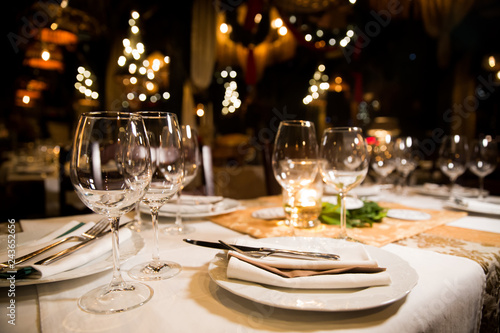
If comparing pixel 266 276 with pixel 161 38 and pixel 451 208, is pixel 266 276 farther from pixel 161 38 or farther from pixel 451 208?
pixel 161 38

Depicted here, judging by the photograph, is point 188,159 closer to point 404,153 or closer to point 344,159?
point 344,159

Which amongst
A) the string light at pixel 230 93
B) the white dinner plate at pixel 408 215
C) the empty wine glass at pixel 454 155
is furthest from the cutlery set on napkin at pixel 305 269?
the string light at pixel 230 93

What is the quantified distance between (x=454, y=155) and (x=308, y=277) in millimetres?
1273

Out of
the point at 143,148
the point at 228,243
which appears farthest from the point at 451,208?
the point at 143,148

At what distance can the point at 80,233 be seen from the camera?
74cm

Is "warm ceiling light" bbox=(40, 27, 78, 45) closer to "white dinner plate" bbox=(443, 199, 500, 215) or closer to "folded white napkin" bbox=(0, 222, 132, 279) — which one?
"folded white napkin" bbox=(0, 222, 132, 279)

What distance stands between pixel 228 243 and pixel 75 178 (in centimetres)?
30

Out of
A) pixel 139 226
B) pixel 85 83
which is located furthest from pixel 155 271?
pixel 85 83

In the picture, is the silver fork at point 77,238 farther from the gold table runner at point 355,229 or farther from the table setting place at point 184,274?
the gold table runner at point 355,229

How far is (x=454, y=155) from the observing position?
1.43 m

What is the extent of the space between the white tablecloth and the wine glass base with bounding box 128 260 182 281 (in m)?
0.02

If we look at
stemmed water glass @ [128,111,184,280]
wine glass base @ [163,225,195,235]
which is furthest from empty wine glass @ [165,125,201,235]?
stemmed water glass @ [128,111,184,280]

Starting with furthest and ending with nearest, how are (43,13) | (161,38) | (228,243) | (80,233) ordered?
(161,38) → (43,13) → (80,233) → (228,243)

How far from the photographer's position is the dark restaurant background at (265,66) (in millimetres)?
4750
